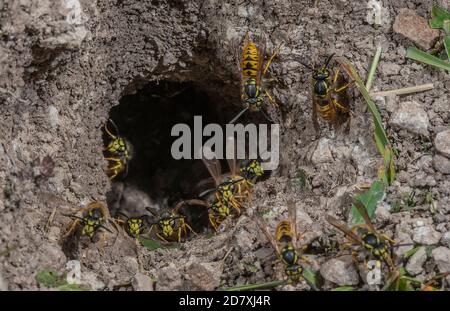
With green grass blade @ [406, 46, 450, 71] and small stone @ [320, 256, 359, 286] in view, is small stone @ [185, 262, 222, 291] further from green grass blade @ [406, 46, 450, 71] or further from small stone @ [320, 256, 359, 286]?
green grass blade @ [406, 46, 450, 71]

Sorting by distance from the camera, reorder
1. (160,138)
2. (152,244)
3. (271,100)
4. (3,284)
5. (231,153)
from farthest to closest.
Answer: (160,138)
(231,153)
(271,100)
(152,244)
(3,284)

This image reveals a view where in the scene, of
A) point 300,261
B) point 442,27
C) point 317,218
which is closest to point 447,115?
point 442,27

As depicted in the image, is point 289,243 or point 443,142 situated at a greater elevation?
point 443,142

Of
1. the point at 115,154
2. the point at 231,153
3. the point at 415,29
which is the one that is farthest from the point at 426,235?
the point at 115,154

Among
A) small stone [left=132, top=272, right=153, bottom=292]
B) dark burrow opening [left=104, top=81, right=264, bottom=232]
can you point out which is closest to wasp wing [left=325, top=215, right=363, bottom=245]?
small stone [left=132, top=272, right=153, bottom=292]

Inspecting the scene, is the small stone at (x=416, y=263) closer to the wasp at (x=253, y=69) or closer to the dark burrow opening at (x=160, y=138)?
the wasp at (x=253, y=69)

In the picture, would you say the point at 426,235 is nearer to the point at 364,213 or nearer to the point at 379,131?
the point at 364,213

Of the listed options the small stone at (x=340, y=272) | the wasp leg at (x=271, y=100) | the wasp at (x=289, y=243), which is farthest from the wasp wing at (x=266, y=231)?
the wasp leg at (x=271, y=100)
